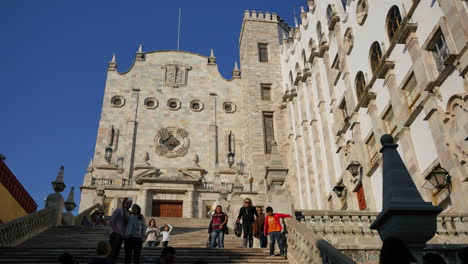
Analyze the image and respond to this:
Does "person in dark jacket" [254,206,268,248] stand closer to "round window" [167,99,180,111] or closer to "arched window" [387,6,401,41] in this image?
"arched window" [387,6,401,41]

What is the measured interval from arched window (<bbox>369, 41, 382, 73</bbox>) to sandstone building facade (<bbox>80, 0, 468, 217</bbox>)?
0.34 ft

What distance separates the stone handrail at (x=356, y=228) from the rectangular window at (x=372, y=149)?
661 centimetres

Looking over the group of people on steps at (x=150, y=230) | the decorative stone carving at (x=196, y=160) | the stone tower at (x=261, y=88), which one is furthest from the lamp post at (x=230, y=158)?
the group of people on steps at (x=150, y=230)

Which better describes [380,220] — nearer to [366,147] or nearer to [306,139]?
[366,147]

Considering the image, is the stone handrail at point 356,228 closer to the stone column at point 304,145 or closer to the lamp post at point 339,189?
the lamp post at point 339,189

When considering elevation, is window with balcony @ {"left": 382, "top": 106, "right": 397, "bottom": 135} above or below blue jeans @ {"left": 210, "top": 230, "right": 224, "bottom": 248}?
above

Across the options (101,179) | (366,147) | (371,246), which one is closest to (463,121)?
(371,246)

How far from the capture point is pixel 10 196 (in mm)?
19562

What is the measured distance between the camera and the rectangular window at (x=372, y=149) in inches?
790

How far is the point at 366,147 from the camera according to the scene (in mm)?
21016

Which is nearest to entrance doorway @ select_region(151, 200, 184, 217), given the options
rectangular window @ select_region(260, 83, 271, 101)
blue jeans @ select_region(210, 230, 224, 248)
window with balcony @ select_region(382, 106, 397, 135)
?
rectangular window @ select_region(260, 83, 271, 101)

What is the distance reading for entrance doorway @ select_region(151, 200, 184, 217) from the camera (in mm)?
29609

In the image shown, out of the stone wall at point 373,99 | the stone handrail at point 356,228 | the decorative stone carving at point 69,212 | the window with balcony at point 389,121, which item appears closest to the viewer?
the stone handrail at point 356,228

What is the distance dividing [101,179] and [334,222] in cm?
1945
